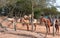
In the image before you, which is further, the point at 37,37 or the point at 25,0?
the point at 25,0

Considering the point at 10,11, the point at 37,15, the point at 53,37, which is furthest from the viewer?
the point at 37,15

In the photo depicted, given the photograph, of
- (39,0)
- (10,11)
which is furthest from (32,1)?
(10,11)

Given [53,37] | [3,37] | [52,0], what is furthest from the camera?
[52,0]

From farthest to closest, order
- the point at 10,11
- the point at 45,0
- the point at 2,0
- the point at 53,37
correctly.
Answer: the point at 45,0 → the point at 53,37 → the point at 10,11 → the point at 2,0

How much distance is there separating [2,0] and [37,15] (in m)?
37.2

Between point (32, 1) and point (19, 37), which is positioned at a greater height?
point (32, 1)

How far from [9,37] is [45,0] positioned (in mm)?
7293

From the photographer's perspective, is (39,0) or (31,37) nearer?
(31,37)

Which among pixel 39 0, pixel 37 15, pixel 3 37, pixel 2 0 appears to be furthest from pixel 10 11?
pixel 37 15

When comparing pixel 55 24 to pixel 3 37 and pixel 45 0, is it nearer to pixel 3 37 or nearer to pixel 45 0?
pixel 45 0

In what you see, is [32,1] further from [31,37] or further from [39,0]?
[31,37]

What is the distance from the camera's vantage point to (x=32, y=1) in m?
21.7

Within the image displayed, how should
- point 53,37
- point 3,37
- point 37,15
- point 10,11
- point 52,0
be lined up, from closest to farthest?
point 10,11, point 3,37, point 53,37, point 52,0, point 37,15

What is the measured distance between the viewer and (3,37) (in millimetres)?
17125
